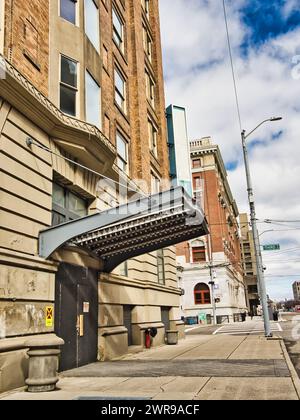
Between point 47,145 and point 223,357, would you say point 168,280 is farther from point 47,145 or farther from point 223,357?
point 47,145

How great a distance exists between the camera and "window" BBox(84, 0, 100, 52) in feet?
55.6

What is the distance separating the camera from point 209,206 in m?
65.9

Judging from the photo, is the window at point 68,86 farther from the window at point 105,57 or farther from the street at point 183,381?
the street at point 183,381

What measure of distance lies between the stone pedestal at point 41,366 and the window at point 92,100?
8685 millimetres

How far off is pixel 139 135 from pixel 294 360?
13891 millimetres

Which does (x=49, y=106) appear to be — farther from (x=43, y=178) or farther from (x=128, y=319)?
(x=128, y=319)

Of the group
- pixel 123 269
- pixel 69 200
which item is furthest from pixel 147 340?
pixel 69 200

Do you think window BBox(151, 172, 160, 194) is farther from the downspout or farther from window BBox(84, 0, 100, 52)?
the downspout

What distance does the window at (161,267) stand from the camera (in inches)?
1005

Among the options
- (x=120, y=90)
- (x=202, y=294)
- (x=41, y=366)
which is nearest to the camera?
(x=41, y=366)

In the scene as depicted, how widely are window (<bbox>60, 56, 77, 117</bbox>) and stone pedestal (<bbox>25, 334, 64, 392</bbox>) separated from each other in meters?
7.65

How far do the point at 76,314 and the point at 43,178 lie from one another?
14.6 ft

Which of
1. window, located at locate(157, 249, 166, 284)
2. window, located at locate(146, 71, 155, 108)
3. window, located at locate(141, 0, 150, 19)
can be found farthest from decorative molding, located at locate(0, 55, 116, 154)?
window, located at locate(141, 0, 150, 19)

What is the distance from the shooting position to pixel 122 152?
69.3 feet
